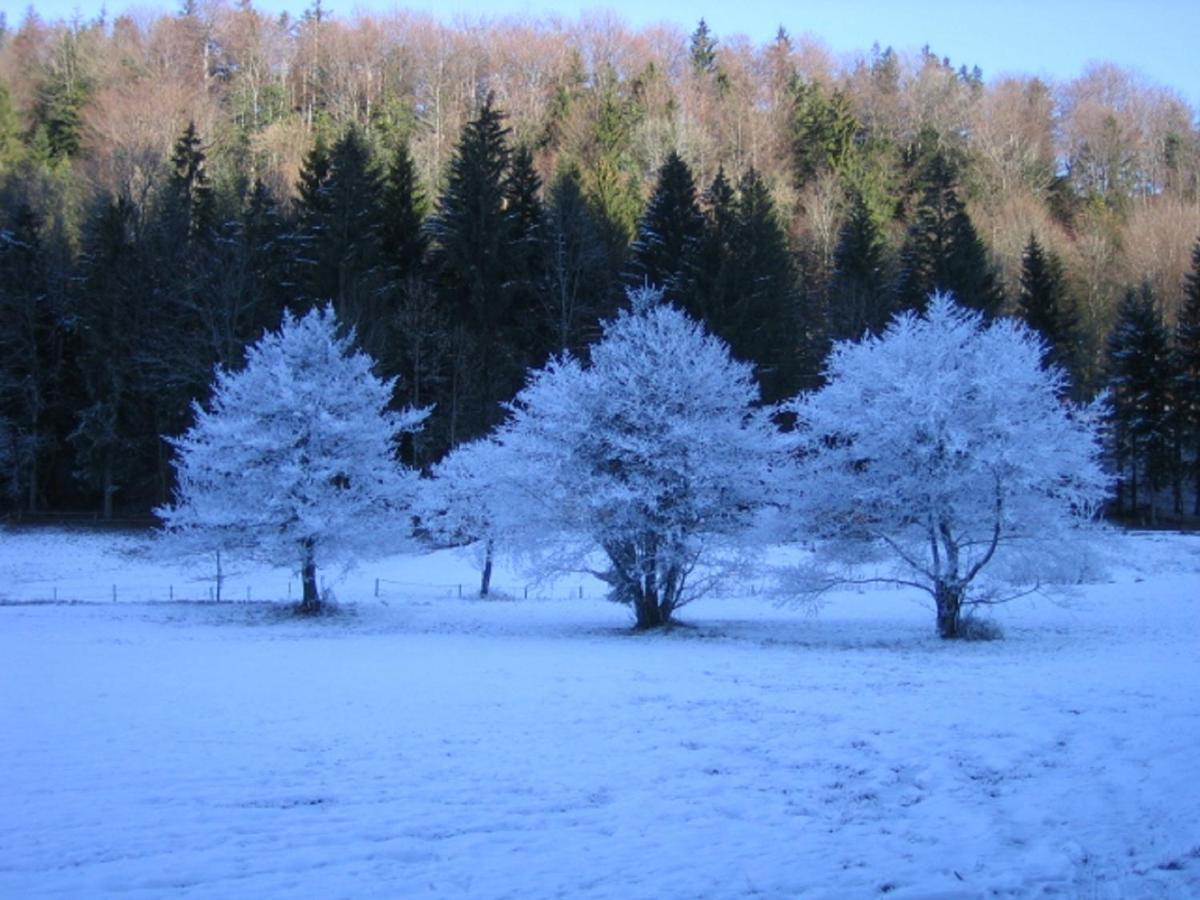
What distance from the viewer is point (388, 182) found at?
57.8 metres

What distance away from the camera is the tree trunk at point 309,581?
29578mm

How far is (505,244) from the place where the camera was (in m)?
51.7

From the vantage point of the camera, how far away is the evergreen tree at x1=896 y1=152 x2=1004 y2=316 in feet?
174

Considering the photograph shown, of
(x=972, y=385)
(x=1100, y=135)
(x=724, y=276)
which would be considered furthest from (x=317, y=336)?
(x=1100, y=135)

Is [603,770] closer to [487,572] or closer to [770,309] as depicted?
[487,572]

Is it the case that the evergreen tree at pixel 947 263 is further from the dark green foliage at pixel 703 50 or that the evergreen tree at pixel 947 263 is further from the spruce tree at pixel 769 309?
the dark green foliage at pixel 703 50

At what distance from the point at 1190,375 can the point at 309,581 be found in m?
48.0

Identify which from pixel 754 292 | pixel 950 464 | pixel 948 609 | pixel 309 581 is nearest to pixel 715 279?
pixel 754 292

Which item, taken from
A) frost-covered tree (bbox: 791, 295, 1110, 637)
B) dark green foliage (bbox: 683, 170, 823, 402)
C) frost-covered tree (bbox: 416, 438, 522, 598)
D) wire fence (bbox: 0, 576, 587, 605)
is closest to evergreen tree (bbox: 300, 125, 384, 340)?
frost-covered tree (bbox: 416, 438, 522, 598)

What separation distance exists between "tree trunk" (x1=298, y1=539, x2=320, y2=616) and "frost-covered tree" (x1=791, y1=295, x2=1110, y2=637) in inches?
594

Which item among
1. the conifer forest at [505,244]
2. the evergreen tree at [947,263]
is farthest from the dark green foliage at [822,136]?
the evergreen tree at [947,263]

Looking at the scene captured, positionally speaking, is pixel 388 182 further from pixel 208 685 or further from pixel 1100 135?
pixel 1100 135

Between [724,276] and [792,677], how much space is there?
1421 inches

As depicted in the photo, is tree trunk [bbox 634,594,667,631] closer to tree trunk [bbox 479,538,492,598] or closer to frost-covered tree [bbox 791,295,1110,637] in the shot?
frost-covered tree [bbox 791,295,1110,637]
